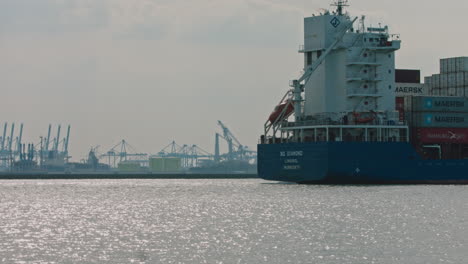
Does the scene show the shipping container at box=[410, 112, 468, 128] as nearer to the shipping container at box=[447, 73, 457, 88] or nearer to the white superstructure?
the white superstructure

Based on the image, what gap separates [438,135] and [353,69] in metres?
8.55

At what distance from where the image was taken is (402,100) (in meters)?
79.9

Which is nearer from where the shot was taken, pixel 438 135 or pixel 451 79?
pixel 438 135

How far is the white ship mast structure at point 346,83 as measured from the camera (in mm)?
75500

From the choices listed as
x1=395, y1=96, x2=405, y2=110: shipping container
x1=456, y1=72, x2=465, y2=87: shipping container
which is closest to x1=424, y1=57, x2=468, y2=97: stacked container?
x1=456, y1=72, x2=465, y2=87: shipping container

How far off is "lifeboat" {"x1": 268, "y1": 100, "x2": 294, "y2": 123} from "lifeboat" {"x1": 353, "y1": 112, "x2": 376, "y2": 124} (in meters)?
6.64

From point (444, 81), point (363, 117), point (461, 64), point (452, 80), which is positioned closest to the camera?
point (363, 117)

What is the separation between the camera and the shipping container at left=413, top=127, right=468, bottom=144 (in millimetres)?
75912

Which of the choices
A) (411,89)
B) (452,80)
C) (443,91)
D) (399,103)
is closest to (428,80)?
(411,89)

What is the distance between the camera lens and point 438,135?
75875mm

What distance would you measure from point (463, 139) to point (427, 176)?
14.3ft

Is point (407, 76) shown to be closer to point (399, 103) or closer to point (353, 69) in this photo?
point (399, 103)

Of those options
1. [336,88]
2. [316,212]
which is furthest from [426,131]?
[316,212]

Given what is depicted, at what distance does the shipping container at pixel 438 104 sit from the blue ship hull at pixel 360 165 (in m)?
3.66
